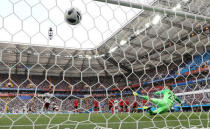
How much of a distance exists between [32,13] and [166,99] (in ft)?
6.48

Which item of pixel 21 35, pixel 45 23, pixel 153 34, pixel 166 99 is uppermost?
pixel 153 34

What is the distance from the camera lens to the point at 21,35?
1139 mm

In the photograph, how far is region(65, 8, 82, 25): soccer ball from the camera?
1.59 metres

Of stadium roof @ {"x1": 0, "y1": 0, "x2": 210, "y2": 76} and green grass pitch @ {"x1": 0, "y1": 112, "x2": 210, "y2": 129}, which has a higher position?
stadium roof @ {"x1": 0, "y1": 0, "x2": 210, "y2": 76}

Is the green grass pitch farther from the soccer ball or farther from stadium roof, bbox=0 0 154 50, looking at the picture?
the soccer ball

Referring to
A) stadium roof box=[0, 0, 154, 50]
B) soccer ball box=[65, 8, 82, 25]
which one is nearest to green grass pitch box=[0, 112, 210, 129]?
stadium roof box=[0, 0, 154, 50]

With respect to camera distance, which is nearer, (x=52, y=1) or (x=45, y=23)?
(x=45, y=23)

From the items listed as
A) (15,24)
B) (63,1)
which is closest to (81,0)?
(63,1)

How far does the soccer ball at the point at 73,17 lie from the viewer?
159cm

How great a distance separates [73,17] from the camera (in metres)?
1.58

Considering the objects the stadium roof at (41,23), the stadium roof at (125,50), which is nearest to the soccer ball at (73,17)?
the stadium roof at (41,23)

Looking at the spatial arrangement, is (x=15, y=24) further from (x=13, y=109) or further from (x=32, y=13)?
(x=13, y=109)

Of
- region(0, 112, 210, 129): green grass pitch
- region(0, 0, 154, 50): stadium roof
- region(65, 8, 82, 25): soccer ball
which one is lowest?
region(0, 112, 210, 129): green grass pitch

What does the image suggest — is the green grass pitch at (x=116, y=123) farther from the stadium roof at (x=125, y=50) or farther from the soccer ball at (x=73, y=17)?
the soccer ball at (x=73, y=17)
